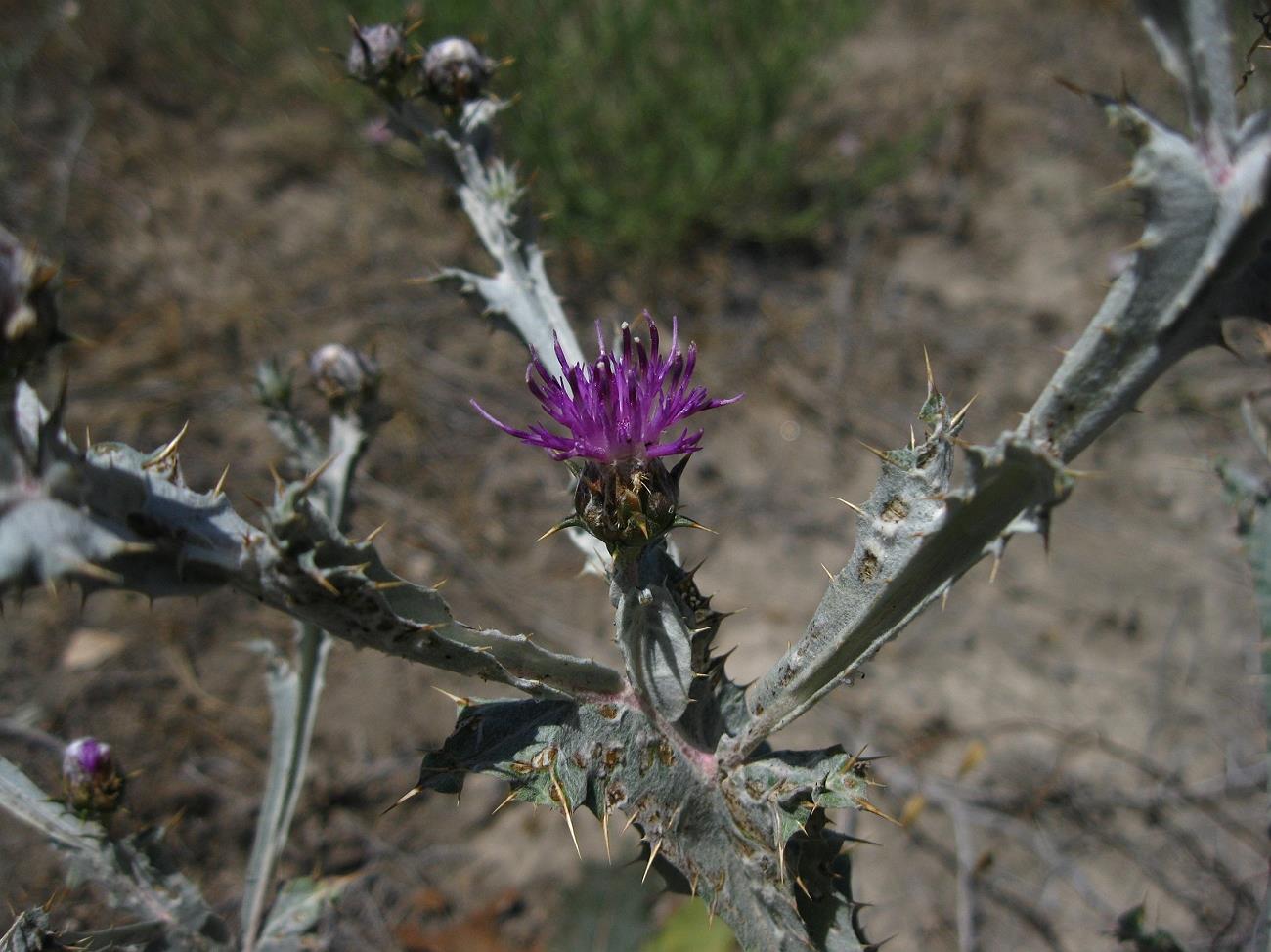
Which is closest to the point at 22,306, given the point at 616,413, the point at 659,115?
the point at 616,413

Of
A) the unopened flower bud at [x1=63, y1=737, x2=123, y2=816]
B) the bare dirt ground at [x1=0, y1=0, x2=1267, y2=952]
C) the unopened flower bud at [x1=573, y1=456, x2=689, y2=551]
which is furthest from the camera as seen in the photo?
the bare dirt ground at [x1=0, y1=0, x2=1267, y2=952]

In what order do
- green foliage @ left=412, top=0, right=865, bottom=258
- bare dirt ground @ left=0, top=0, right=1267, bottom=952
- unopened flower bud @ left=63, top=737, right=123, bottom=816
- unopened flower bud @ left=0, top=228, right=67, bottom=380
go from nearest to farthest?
unopened flower bud @ left=0, top=228, right=67, bottom=380 → unopened flower bud @ left=63, top=737, right=123, bottom=816 → bare dirt ground @ left=0, top=0, right=1267, bottom=952 → green foliage @ left=412, top=0, right=865, bottom=258

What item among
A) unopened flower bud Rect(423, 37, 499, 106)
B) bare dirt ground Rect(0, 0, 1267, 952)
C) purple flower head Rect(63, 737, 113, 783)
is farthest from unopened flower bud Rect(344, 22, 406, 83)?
bare dirt ground Rect(0, 0, 1267, 952)

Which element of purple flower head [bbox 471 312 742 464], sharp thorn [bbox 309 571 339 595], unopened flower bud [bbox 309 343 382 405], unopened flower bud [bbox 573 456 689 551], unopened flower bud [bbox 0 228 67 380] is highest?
unopened flower bud [bbox 0 228 67 380]

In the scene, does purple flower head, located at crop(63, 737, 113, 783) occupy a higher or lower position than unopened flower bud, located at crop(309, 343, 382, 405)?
lower

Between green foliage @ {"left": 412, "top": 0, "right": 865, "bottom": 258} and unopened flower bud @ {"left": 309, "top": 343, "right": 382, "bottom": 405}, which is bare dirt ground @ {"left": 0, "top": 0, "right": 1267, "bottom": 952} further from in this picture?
unopened flower bud @ {"left": 309, "top": 343, "right": 382, "bottom": 405}

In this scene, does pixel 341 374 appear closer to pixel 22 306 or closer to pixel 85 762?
pixel 85 762
